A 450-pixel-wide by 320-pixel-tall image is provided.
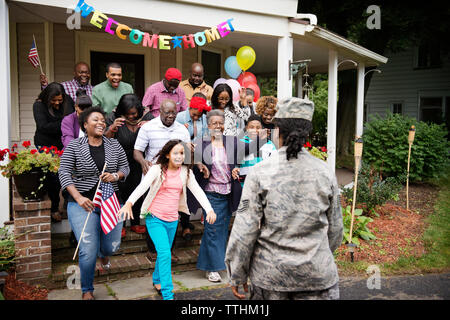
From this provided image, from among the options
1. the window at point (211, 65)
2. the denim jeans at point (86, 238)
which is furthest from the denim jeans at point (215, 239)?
the window at point (211, 65)

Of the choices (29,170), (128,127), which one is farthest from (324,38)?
(29,170)

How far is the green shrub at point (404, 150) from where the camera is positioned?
32.9 ft

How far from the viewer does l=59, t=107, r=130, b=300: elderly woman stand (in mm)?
3762

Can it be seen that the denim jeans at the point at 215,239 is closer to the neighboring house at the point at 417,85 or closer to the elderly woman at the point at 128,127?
the elderly woman at the point at 128,127

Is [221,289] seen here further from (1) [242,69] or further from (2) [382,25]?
(2) [382,25]

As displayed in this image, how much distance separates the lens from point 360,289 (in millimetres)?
4590

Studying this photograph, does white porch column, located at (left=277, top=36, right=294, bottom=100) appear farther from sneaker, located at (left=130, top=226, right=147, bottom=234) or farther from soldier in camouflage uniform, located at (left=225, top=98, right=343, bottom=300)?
soldier in camouflage uniform, located at (left=225, top=98, right=343, bottom=300)

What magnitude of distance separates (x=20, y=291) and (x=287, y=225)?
10.0 feet

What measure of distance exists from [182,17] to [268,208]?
187 inches

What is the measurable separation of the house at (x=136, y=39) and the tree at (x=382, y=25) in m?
3.92

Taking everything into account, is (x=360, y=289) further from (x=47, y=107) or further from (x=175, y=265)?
(x=47, y=107)

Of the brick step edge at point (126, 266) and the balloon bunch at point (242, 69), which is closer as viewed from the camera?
the brick step edge at point (126, 266)

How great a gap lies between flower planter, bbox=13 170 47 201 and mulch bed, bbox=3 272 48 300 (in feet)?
2.71

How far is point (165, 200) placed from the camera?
4031 millimetres
